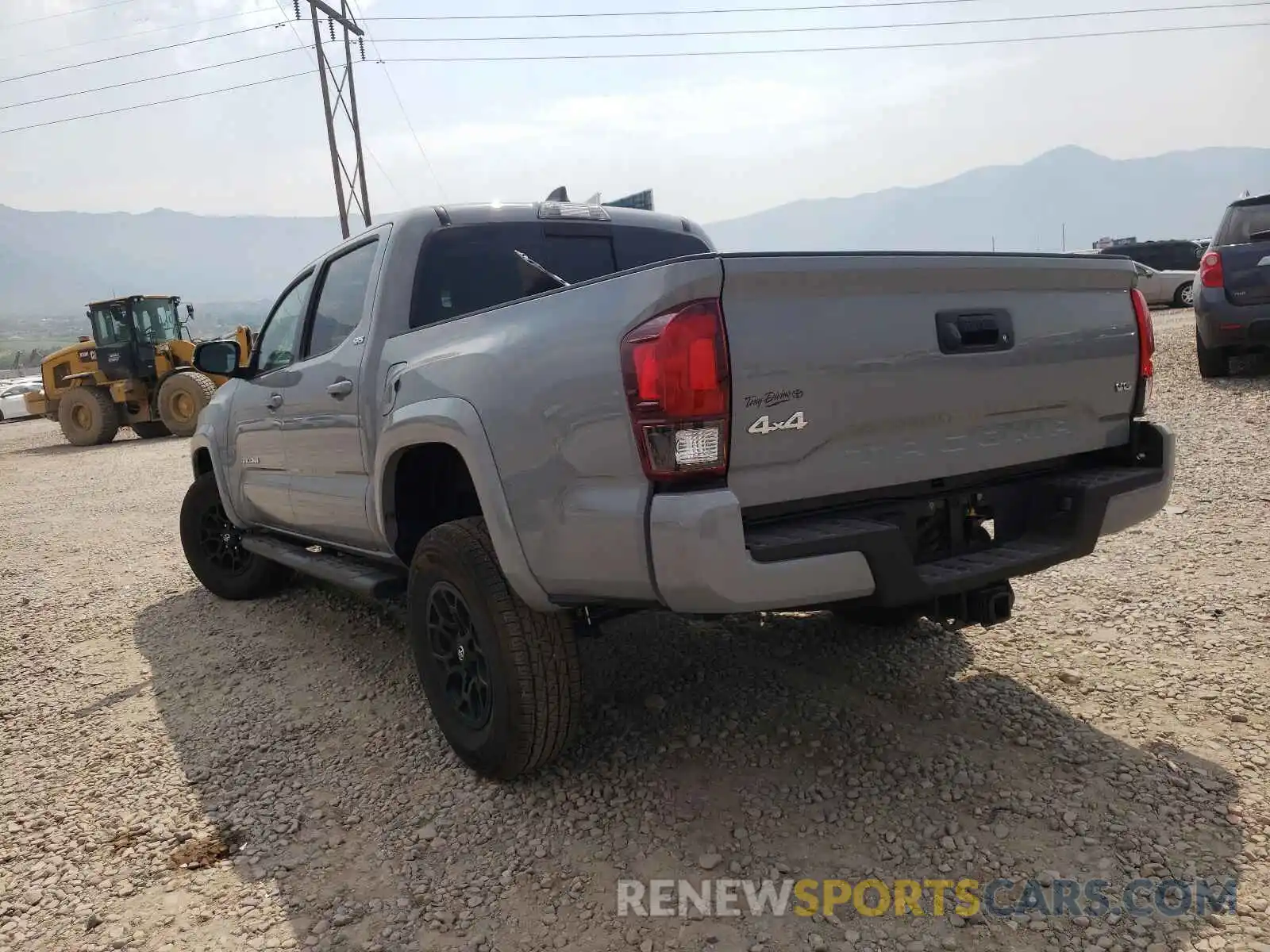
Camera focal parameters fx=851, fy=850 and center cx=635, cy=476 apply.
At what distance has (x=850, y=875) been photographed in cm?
225

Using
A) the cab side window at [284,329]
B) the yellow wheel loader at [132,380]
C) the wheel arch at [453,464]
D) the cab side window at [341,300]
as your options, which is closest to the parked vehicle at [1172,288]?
the cab side window at [284,329]

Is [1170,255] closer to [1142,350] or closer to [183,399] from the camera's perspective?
[1142,350]

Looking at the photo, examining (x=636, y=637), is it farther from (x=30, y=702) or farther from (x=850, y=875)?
(x=30, y=702)

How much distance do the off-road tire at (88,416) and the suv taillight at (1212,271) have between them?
1928cm

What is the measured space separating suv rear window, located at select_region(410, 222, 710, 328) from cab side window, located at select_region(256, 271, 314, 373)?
3.68ft

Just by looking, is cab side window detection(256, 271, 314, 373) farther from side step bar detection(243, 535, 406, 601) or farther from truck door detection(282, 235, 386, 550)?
side step bar detection(243, 535, 406, 601)

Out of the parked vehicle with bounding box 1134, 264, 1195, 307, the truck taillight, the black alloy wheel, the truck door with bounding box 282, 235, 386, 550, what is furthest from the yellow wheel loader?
the parked vehicle with bounding box 1134, 264, 1195, 307

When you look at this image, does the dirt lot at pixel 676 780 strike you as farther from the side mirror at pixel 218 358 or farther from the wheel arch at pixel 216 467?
the side mirror at pixel 218 358

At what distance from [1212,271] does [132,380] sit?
61.9 feet

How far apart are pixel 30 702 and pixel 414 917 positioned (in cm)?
285

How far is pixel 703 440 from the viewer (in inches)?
81.7

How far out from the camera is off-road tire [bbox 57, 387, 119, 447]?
17938mm

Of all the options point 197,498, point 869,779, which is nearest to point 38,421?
point 197,498

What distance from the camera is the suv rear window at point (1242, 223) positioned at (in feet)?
25.8
